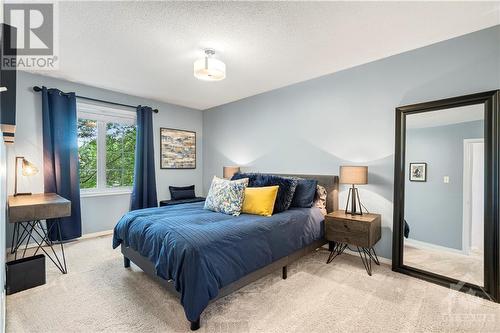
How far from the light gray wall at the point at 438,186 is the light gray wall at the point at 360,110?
0.79 feet

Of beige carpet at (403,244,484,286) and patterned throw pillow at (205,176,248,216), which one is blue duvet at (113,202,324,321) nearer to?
patterned throw pillow at (205,176,248,216)

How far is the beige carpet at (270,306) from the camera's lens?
173 cm

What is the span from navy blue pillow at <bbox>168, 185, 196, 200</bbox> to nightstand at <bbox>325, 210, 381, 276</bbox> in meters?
2.97

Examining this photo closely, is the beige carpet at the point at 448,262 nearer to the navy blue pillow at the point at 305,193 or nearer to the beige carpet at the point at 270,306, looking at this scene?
the beige carpet at the point at 270,306

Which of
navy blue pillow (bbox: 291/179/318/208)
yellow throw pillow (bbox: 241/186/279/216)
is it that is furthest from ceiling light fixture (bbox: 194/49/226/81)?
navy blue pillow (bbox: 291/179/318/208)

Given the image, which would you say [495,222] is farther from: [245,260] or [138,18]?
[138,18]

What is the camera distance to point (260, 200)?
2.71 meters

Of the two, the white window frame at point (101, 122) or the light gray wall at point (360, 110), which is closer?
the light gray wall at point (360, 110)

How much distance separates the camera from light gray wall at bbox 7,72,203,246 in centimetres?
325

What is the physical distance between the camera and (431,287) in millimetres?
2285

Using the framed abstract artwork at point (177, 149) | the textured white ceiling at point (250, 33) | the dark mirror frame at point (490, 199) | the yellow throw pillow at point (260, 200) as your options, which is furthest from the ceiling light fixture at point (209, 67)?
the framed abstract artwork at point (177, 149)

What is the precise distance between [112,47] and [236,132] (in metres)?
2.54

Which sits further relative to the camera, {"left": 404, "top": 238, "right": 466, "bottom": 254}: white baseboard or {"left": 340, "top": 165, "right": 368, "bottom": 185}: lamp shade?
{"left": 340, "top": 165, "right": 368, "bottom": 185}: lamp shade

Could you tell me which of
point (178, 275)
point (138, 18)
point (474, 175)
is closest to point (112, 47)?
point (138, 18)
